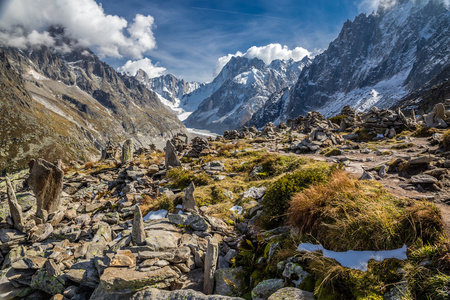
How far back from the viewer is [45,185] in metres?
11.0

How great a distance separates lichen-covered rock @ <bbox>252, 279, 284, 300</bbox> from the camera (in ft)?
14.6

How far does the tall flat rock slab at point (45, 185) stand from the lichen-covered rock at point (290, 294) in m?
12.0

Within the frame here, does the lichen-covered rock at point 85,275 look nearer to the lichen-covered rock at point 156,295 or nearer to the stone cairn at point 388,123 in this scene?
the lichen-covered rock at point 156,295

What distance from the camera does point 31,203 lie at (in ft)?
37.3

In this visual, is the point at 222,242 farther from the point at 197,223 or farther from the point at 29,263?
the point at 29,263

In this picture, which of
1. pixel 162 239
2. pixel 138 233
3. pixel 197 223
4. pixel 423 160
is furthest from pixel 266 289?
pixel 423 160

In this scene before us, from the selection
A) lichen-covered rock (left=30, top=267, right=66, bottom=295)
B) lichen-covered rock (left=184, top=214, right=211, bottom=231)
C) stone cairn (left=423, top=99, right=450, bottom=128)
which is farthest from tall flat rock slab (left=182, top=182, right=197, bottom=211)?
stone cairn (left=423, top=99, right=450, bottom=128)

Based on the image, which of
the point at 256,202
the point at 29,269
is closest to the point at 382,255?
the point at 256,202

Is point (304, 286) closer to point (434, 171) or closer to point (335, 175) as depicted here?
point (335, 175)

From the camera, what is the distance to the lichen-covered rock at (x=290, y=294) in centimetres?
398

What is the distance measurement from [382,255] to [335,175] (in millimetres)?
3407

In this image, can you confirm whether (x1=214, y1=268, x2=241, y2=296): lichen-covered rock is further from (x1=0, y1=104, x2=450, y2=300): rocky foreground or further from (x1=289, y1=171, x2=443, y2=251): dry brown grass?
(x1=289, y1=171, x2=443, y2=251): dry brown grass

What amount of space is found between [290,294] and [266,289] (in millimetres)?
600

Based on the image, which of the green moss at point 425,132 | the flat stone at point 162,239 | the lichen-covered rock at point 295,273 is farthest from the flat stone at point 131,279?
the green moss at point 425,132
